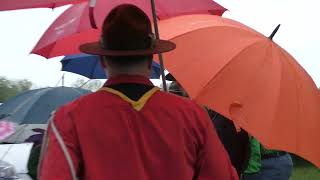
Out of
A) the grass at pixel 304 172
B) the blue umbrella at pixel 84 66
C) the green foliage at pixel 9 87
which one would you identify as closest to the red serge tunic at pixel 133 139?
the blue umbrella at pixel 84 66

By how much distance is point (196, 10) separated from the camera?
3.56m

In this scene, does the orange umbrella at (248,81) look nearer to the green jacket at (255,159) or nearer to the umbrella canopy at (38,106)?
the green jacket at (255,159)

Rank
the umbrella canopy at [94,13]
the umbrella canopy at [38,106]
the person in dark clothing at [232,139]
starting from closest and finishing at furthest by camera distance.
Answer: the umbrella canopy at [94,13] < the person in dark clothing at [232,139] < the umbrella canopy at [38,106]

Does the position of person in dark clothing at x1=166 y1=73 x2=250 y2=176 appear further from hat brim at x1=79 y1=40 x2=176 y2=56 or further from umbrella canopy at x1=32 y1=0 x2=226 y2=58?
hat brim at x1=79 y1=40 x2=176 y2=56

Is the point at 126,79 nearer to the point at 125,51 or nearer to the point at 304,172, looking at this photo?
the point at 125,51

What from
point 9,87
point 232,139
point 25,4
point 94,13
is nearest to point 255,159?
point 232,139

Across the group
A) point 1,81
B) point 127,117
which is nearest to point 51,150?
point 127,117

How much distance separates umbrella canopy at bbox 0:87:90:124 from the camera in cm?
636

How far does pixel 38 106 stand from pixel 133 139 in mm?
4551

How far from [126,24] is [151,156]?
0.48m

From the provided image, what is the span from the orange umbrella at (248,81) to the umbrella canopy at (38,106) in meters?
3.03

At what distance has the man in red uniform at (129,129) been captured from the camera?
205cm

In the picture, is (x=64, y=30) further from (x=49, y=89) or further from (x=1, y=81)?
(x=1, y=81)

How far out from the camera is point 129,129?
2098 millimetres
